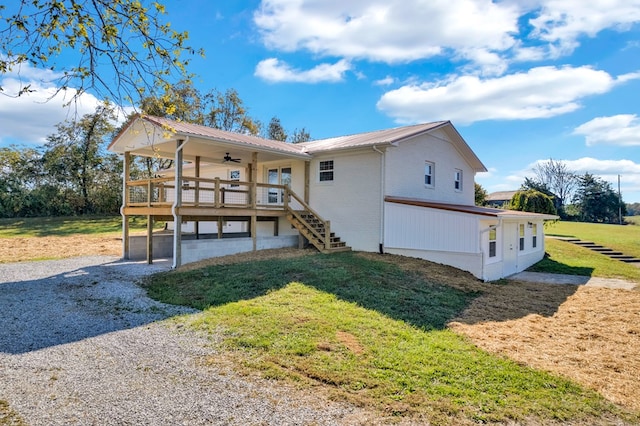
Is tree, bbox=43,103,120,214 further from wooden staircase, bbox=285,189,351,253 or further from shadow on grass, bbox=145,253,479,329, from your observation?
shadow on grass, bbox=145,253,479,329

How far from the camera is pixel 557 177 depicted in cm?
6388

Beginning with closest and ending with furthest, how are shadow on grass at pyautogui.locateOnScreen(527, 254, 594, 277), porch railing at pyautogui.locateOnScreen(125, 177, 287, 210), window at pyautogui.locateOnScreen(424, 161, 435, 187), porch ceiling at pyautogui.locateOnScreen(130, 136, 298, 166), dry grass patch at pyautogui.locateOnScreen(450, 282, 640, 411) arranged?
dry grass patch at pyautogui.locateOnScreen(450, 282, 640, 411), porch ceiling at pyautogui.locateOnScreen(130, 136, 298, 166), porch railing at pyautogui.locateOnScreen(125, 177, 287, 210), shadow on grass at pyautogui.locateOnScreen(527, 254, 594, 277), window at pyautogui.locateOnScreen(424, 161, 435, 187)

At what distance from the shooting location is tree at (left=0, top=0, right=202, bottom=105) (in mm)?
4301

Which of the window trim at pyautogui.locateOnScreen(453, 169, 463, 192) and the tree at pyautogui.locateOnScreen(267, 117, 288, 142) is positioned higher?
the tree at pyautogui.locateOnScreen(267, 117, 288, 142)

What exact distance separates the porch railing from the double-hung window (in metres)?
5.96

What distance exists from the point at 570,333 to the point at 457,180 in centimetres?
1237

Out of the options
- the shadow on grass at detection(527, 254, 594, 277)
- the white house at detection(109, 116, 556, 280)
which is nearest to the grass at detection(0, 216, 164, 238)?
the white house at detection(109, 116, 556, 280)

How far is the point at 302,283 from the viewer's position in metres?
8.91

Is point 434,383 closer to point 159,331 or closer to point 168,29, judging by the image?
point 159,331

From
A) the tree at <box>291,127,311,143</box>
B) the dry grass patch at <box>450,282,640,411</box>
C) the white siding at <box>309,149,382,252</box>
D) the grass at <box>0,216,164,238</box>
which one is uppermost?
the tree at <box>291,127,311,143</box>

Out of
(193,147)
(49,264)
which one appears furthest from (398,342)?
(49,264)

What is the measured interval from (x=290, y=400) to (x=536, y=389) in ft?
9.19

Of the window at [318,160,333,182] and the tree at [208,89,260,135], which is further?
the tree at [208,89,260,135]

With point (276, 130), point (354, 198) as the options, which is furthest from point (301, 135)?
point (354, 198)
